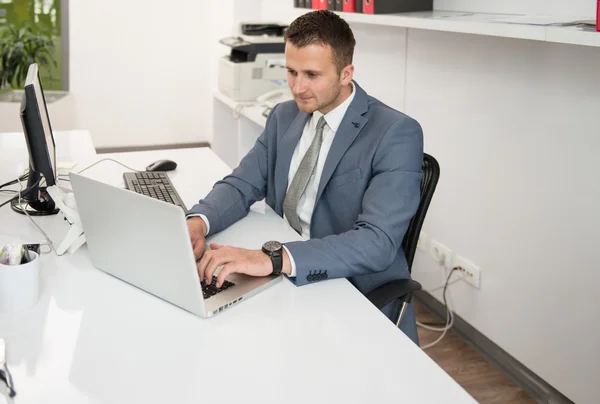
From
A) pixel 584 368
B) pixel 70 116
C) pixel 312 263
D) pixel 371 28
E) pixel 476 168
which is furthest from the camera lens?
pixel 70 116

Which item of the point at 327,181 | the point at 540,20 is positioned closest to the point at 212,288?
the point at 327,181

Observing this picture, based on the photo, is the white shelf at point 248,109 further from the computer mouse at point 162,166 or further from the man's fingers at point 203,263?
the man's fingers at point 203,263

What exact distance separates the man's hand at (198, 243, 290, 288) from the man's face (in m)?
0.51

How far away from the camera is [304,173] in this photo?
81.3 inches

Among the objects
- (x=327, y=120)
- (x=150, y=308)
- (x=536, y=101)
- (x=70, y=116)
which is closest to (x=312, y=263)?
(x=150, y=308)

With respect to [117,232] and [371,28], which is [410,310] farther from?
[371,28]

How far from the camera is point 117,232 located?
1.58 meters

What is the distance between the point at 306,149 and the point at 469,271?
1085 mm

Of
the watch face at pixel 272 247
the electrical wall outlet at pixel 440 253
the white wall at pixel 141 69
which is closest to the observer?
the watch face at pixel 272 247

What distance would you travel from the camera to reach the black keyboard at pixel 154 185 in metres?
2.23

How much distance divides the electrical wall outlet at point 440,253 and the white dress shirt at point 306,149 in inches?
43.0

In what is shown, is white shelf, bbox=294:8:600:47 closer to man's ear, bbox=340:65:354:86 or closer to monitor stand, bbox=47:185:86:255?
man's ear, bbox=340:65:354:86

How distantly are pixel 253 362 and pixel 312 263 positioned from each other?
393 millimetres

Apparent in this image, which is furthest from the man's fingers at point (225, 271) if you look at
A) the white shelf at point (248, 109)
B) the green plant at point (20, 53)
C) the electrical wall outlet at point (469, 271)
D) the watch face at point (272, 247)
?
the green plant at point (20, 53)
